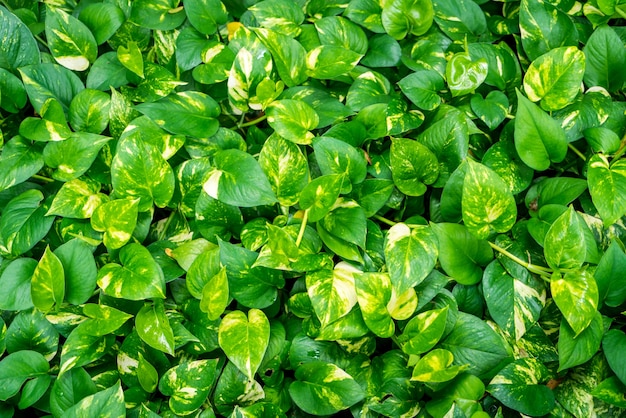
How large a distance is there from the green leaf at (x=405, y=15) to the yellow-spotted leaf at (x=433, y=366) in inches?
33.5

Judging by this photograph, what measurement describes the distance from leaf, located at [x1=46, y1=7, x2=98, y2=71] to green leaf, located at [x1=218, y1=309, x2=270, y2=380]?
822mm

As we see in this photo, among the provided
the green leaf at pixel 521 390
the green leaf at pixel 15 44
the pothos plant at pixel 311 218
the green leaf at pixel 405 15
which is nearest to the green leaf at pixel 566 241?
the pothos plant at pixel 311 218

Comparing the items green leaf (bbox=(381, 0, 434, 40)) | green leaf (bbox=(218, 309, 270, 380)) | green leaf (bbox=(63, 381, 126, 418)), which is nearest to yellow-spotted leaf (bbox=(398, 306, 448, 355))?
green leaf (bbox=(218, 309, 270, 380))

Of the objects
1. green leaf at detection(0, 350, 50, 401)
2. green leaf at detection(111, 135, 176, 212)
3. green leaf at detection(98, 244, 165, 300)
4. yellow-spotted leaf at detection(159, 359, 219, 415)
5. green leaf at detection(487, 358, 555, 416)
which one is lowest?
green leaf at detection(0, 350, 50, 401)

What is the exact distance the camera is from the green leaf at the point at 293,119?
1.32 meters

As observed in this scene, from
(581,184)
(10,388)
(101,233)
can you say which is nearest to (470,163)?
(581,184)

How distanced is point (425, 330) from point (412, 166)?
0.39 meters

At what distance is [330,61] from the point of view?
1420 mm

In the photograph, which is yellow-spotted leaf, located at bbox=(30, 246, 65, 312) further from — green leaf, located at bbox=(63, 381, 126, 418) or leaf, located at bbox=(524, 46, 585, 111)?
leaf, located at bbox=(524, 46, 585, 111)

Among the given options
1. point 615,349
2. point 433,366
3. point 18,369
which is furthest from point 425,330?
point 18,369

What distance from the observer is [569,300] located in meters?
1.21

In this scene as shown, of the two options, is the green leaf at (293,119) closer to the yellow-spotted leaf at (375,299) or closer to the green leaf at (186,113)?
the green leaf at (186,113)

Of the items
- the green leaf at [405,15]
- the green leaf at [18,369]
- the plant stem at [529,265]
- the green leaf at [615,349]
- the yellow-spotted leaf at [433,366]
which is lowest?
the green leaf at [18,369]

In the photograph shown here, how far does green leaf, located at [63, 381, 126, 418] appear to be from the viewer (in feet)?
3.85
